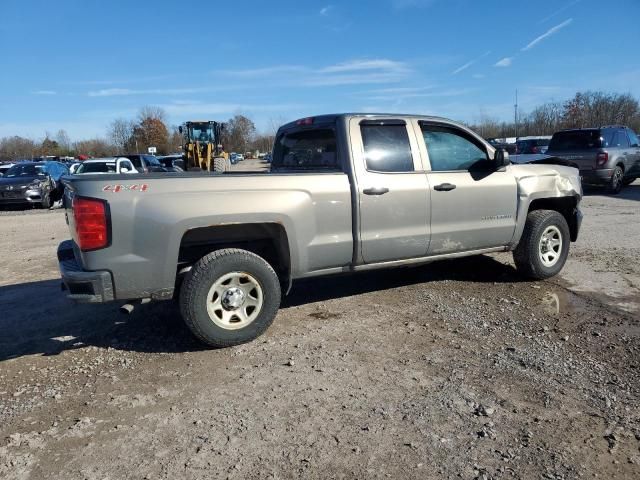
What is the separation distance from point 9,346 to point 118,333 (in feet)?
2.99

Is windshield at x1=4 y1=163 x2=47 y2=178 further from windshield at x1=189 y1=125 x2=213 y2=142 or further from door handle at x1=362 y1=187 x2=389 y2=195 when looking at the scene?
door handle at x1=362 y1=187 x2=389 y2=195

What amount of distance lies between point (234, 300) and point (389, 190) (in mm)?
1804

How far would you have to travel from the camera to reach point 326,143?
5.21 meters

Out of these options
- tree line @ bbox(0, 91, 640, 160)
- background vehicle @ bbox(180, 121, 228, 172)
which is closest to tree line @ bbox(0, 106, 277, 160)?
tree line @ bbox(0, 91, 640, 160)

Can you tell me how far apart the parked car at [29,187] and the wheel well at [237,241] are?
14.6m

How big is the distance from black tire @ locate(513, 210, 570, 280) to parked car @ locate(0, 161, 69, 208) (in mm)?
15593

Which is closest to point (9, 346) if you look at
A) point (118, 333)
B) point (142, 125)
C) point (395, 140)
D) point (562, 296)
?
point (118, 333)

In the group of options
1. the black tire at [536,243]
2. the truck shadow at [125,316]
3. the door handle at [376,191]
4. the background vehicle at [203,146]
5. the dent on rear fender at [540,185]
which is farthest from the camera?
the background vehicle at [203,146]

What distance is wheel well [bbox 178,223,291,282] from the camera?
4.30 m

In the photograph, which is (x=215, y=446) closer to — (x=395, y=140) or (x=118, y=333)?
(x=118, y=333)

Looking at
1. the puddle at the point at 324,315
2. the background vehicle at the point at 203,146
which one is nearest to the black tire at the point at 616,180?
the puddle at the point at 324,315

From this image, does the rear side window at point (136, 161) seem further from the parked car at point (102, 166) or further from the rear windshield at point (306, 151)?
the rear windshield at point (306, 151)

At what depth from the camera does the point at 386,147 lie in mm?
5043

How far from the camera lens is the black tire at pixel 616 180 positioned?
49.3ft
